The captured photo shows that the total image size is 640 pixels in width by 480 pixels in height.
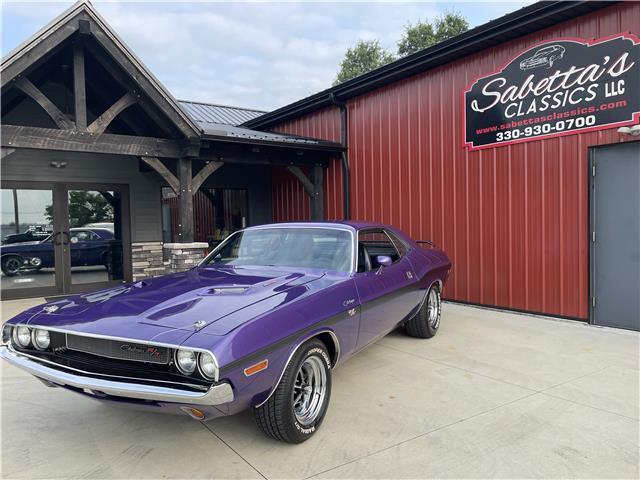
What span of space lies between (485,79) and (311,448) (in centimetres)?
645

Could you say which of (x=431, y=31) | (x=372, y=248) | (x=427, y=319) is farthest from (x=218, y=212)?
(x=431, y=31)

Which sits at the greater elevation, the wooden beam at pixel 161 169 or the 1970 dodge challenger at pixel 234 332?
the wooden beam at pixel 161 169

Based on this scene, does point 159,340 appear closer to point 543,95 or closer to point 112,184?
point 543,95

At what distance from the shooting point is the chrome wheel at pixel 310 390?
3043mm

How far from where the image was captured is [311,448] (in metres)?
2.89

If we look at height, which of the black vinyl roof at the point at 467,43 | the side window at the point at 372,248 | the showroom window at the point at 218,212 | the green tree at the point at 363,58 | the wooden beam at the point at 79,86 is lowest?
the side window at the point at 372,248

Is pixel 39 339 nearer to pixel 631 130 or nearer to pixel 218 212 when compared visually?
pixel 631 130

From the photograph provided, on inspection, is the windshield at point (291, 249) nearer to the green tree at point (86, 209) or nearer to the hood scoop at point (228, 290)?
the hood scoop at point (228, 290)

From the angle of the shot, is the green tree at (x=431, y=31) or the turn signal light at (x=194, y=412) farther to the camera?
the green tree at (x=431, y=31)

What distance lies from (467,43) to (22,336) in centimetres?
716

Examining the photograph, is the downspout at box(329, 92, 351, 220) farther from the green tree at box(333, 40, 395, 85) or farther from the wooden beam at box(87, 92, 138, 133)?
the green tree at box(333, 40, 395, 85)

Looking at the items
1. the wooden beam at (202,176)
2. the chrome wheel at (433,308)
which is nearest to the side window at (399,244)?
the chrome wheel at (433,308)

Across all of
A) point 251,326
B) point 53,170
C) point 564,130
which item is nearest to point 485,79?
point 564,130

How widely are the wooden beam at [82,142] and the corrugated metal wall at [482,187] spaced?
13.3ft
